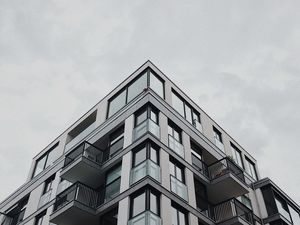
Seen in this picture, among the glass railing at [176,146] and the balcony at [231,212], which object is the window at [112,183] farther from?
the balcony at [231,212]

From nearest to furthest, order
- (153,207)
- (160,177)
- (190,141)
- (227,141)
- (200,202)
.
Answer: (153,207), (160,177), (200,202), (190,141), (227,141)

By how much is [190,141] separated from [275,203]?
25.7 ft

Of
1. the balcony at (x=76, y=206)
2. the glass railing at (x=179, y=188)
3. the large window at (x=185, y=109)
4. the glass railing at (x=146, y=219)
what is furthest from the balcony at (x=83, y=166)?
the large window at (x=185, y=109)

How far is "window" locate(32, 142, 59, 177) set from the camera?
31234 millimetres

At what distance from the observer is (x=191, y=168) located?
77.7ft

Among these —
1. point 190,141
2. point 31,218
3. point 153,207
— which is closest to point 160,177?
point 153,207

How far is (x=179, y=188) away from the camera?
21.6 meters

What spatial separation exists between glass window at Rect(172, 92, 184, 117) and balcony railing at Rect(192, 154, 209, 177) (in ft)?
11.4

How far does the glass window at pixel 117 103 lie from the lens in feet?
87.7

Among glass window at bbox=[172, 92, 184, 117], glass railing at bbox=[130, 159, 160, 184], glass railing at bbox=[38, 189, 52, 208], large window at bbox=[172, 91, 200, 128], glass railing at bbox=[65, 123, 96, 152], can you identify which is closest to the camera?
glass railing at bbox=[130, 159, 160, 184]

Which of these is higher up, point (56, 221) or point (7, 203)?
point (7, 203)

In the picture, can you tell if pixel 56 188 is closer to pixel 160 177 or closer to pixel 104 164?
pixel 104 164

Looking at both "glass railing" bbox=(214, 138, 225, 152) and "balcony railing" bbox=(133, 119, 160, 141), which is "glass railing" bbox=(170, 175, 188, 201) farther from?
"glass railing" bbox=(214, 138, 225, 152)

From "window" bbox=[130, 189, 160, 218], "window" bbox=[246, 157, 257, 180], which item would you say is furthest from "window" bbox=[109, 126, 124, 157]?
"window" bbox=[246, 157, 257, 180]
